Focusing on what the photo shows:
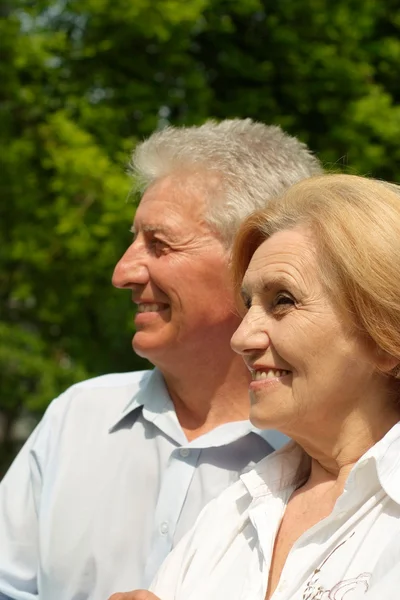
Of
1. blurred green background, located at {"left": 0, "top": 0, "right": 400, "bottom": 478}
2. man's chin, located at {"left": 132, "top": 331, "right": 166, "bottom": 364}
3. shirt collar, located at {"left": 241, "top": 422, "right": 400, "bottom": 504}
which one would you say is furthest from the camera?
blurred green background, located at {"left": 0, "top": 0, "right": 400, "bottom": 478}

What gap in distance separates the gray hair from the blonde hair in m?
0.73

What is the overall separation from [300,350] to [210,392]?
0.92 meters

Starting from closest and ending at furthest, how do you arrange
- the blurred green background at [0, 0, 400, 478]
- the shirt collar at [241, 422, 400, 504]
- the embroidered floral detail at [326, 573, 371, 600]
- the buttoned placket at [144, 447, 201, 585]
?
the embroidered floral detail at [326, 573, 371, 600] → the shirt collar at [241, 422, 400, 504] → the buttoned placket at [144, 447, 201, 585] → the blurred green background at [0, 0, 400, 478]

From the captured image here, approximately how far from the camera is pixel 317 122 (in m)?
6.64

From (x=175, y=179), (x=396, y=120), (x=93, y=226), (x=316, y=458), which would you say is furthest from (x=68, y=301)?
(x=316, y=458)

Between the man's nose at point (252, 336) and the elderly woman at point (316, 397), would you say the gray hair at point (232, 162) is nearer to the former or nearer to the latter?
the elderly woman at point (316, 397)

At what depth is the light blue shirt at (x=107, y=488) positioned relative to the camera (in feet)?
9.19

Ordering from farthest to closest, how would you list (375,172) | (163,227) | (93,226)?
(375,172) < (93,226) < (163,227)

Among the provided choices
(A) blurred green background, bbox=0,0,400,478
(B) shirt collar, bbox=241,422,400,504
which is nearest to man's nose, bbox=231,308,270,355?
(B) shirt collar, bbox=241,422,400,504

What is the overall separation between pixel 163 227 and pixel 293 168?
0.45 m

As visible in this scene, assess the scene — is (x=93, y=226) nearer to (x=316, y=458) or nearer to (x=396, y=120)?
(x=396, y=120)

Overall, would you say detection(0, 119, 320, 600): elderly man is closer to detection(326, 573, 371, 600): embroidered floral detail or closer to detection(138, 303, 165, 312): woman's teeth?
detection(138, 303, 165, 312): woman's teeth

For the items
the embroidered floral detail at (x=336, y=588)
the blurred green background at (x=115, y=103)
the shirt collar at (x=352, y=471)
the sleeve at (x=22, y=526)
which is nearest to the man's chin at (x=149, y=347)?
the sleeve at (x=22, y=526)

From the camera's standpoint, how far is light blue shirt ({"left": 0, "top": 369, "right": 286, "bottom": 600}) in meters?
2.80
